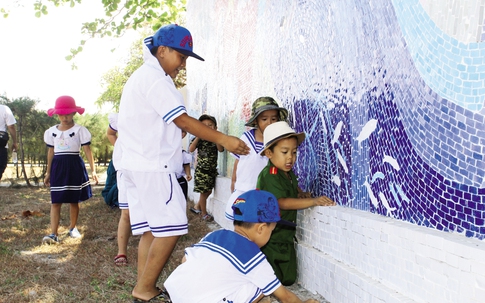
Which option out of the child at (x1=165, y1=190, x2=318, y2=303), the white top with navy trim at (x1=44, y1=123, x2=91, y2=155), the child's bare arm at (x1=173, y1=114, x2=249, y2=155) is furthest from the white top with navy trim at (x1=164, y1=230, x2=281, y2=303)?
the white top with navy trim at (x1=44, y1=123, x2=91, y2=155)

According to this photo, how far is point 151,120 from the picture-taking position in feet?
11.0

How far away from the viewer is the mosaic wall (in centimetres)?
229

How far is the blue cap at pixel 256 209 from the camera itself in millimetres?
2584

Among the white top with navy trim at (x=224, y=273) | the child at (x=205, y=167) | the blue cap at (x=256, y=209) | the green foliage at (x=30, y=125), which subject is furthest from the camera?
the green foliage at (x=30, y=125)

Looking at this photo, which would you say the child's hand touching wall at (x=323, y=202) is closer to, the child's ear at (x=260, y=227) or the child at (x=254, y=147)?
the child at (x=254, y=147)

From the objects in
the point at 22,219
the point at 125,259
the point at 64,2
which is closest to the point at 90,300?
the point at 125,259

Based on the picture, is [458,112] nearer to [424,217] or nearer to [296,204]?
[424,217]

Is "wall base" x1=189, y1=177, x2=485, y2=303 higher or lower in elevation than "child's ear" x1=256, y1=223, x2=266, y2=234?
lower

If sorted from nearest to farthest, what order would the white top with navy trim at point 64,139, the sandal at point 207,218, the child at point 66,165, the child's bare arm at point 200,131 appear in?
the child's bare arm at point 200,131, the child at point 66,165, the white top with navy trim at point 64,139, the sandal at point 207,218

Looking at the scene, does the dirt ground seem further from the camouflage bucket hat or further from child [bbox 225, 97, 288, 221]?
the camouflage bucket hat

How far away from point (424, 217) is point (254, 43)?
→ 11.6 feet

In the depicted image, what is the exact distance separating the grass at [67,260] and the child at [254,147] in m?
0.96

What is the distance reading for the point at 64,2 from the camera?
10.1 meters

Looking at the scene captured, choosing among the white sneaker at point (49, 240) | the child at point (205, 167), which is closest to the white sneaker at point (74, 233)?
the white sneaker at point (49, 240)
